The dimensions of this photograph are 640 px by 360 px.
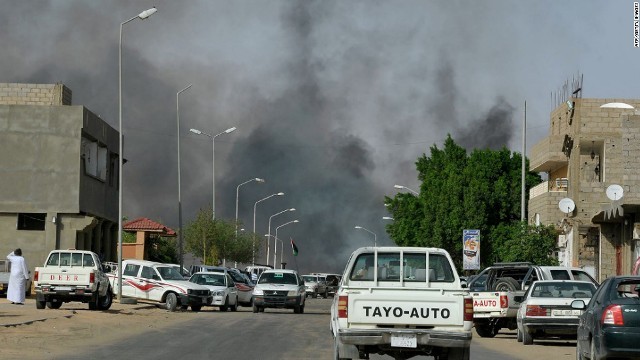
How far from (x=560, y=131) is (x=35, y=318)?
1554 inches

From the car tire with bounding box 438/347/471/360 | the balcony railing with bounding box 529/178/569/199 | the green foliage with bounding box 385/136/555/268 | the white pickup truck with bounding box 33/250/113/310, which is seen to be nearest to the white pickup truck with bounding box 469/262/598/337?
the car tire with bounding box 438/347/471/360

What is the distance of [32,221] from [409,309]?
4665 centimetres

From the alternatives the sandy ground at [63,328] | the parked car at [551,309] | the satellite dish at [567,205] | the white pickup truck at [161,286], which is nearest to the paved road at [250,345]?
the parked car at [551,309]

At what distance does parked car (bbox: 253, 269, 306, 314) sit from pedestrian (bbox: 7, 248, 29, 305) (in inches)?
423

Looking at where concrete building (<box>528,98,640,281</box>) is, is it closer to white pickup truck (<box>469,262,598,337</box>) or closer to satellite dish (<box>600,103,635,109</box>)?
satellite dish (<box>600,103,635,109</box>)

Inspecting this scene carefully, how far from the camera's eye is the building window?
60.9m

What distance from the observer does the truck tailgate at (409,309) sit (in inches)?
684

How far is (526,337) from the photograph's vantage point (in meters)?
27.9

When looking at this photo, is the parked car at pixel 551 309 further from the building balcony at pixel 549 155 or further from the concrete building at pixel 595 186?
the building balcony at pixel 549 155

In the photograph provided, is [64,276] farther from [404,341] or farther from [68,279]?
[404,341]

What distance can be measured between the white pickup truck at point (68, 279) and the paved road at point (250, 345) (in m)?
6.44

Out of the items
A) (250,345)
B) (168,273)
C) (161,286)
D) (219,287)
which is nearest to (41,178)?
(168,273)

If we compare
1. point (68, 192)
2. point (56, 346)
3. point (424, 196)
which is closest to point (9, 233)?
point (68, 192)

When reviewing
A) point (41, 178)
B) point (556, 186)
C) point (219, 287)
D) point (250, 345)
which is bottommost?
point (250, 345)
